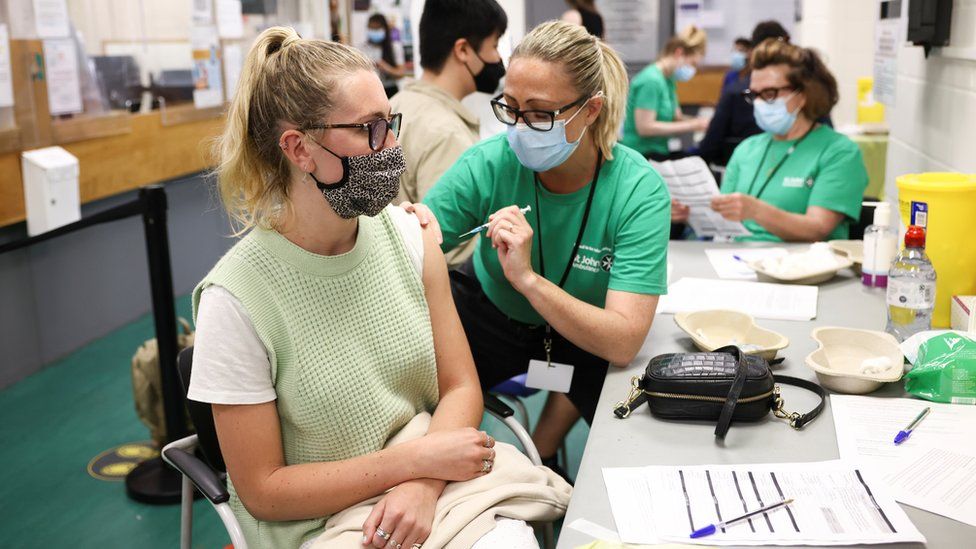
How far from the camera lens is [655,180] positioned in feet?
6.48

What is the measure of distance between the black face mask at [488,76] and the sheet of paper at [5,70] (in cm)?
189

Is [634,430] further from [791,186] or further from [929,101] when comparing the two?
[929,101]

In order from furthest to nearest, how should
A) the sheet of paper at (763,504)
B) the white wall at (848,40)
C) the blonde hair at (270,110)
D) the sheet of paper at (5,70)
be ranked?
the white wall at (848,40)
the sheet of paper at (5,70)
the blonde hair at (270,110)
the sheet of paper at (763,504)

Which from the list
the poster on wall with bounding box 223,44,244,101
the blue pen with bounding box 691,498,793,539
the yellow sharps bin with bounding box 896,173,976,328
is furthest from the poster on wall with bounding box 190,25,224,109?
the blue pen with bounding box 691,498,793,539

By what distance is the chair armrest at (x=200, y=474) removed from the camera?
145cm

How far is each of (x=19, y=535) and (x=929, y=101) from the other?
10.5ft

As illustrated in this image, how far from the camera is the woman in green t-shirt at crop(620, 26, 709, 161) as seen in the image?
5562mm

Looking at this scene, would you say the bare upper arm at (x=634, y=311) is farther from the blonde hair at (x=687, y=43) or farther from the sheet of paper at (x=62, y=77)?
the blonde hair at (x=687, y=43)

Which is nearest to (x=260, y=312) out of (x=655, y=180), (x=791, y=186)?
(x=655, y=180)

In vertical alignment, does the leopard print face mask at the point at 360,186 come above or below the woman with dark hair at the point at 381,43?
below

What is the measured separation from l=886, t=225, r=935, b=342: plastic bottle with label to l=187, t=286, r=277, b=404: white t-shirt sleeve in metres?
1.25

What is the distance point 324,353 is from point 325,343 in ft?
0.06

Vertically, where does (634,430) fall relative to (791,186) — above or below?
below

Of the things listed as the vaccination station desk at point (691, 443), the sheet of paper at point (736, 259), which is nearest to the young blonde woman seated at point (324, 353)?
the vaccination station desk at point (691, 443)
